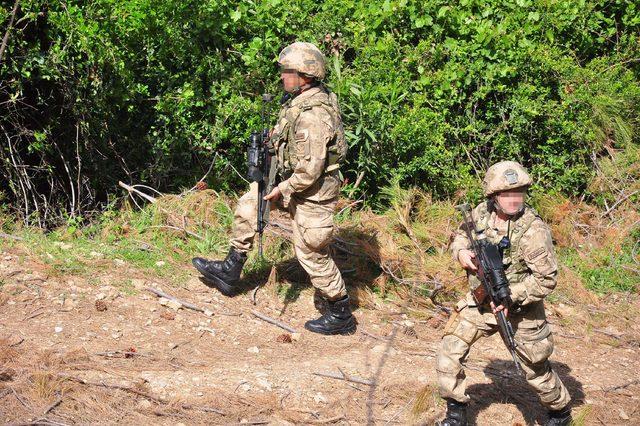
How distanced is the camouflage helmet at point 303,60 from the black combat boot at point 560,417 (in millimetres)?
2825

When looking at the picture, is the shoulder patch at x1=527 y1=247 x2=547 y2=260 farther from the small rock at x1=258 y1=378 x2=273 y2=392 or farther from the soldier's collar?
the soldier's collar

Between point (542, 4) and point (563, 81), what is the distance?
34.8 inches

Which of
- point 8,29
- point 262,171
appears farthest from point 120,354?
point 8,29

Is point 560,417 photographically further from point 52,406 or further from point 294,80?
point 52,406

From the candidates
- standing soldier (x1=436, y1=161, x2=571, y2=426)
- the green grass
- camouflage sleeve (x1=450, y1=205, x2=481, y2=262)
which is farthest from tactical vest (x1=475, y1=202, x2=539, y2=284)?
the green grass

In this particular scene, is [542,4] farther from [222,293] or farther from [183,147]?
[222,293]

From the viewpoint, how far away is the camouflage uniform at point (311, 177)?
6102 millimetres

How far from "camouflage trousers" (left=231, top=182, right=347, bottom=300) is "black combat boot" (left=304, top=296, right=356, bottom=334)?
107 millimetres

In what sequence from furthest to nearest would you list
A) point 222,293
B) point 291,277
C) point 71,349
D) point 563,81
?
point 563,81 < point 291,277 < point 222,293 < point 71,349

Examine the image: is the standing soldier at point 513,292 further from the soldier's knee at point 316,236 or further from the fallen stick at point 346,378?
the soldier's knee at point 316,236

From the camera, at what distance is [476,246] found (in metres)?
4.95

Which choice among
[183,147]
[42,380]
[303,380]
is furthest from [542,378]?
[183,147]

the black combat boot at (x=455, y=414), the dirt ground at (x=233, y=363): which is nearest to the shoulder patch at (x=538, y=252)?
the black combat boot at (x=455, y=414)

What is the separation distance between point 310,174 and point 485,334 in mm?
1726
